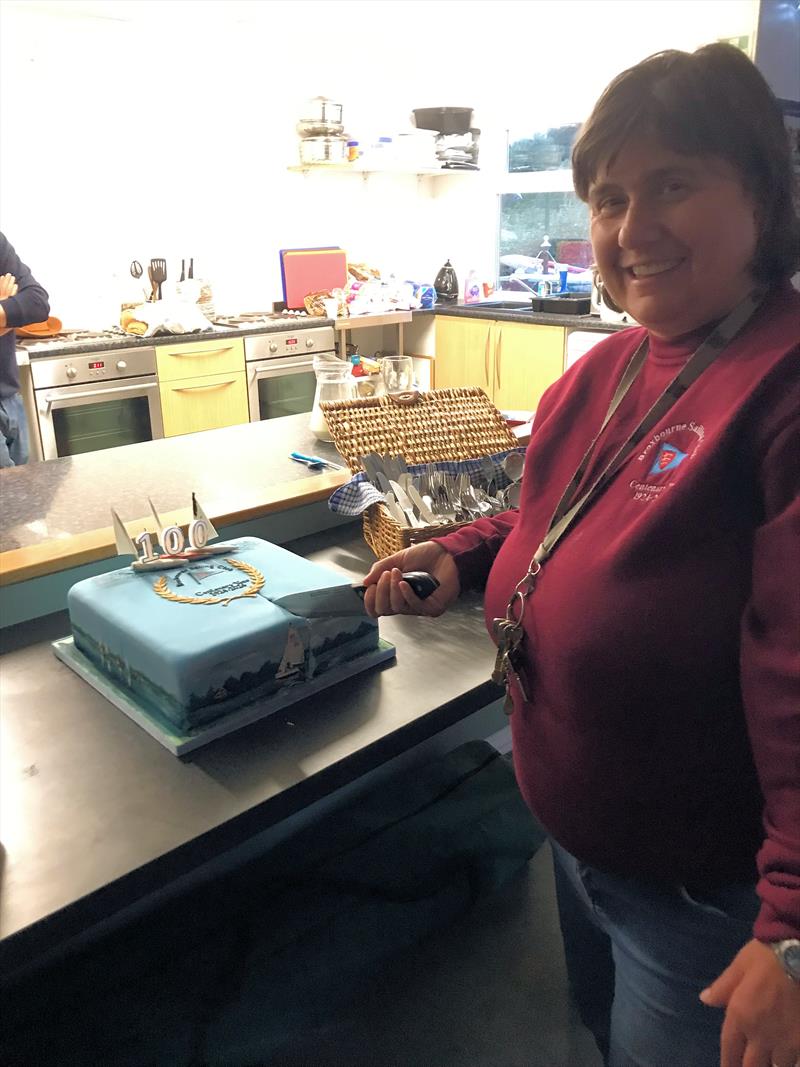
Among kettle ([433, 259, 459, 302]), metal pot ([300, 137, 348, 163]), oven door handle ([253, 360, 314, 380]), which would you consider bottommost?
oven door handle ([253, 360, 314, 380])

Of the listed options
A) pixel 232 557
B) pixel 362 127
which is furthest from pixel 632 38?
pixel 232 557

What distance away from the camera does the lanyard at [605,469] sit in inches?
27.7

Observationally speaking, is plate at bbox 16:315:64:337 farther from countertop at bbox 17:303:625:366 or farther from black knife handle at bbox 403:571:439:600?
black knife handle at bbox 403:571:439:600

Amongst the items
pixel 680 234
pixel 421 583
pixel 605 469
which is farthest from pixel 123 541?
pixel 680 234

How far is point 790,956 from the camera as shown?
0.56 meters

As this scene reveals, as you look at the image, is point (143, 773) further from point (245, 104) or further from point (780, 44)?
point (245, 104)

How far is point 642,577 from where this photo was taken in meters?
0.67

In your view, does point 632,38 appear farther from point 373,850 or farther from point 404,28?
point 373,850

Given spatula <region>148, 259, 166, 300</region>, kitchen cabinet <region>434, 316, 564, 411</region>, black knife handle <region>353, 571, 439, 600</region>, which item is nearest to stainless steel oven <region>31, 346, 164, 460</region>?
spatula <region>148, 259, 166, 300</region>

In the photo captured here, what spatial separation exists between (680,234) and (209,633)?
0.61m

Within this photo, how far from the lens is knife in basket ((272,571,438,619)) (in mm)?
983

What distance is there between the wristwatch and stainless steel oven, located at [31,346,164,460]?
306 cm

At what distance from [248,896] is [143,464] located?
34.7 inches

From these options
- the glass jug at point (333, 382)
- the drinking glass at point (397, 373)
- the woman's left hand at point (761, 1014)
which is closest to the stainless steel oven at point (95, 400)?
the glass jug at point (333, 382)
